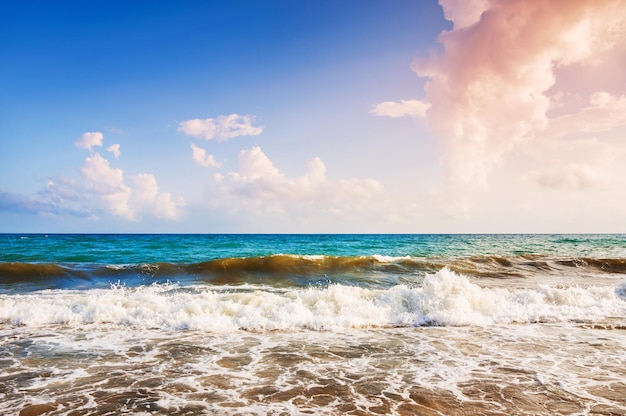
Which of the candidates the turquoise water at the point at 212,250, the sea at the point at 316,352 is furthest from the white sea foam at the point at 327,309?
the turquoise water at the point at 212,250

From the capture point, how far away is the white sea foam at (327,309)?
1003 centimetres

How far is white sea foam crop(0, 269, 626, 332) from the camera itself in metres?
10.0

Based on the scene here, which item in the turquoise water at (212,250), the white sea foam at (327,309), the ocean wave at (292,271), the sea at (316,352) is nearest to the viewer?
the sea at (316,352)

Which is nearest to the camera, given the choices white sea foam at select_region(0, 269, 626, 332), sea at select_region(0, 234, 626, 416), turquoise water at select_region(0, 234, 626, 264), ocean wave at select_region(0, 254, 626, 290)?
sea at select_region(0, 234, 626, 416)

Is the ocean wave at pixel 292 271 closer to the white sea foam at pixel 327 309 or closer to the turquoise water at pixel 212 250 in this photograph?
the white sea foam at pixel 327 309

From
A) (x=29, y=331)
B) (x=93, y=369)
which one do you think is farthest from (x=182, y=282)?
(x=93, y=369)

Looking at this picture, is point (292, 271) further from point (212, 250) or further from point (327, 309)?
point (212, 250)

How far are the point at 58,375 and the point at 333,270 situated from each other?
52.6ft

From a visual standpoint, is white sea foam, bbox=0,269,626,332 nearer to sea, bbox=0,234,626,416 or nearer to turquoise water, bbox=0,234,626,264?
sea, bbox=0,234,626,416

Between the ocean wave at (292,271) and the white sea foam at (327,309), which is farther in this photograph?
the ocean wave at (292,271)

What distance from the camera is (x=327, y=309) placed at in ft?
36.0

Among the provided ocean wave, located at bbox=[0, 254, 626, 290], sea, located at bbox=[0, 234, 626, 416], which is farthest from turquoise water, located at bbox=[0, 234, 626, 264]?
sea, located at bbox=[0, 234, 626, 416]

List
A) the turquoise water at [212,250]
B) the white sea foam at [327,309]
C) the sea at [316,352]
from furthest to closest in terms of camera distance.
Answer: the turquoise water at [212,250]
the white sea foam at [327,309]
the sea at [316,352]

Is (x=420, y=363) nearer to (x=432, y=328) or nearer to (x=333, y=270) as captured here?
(x=432, y=328)
